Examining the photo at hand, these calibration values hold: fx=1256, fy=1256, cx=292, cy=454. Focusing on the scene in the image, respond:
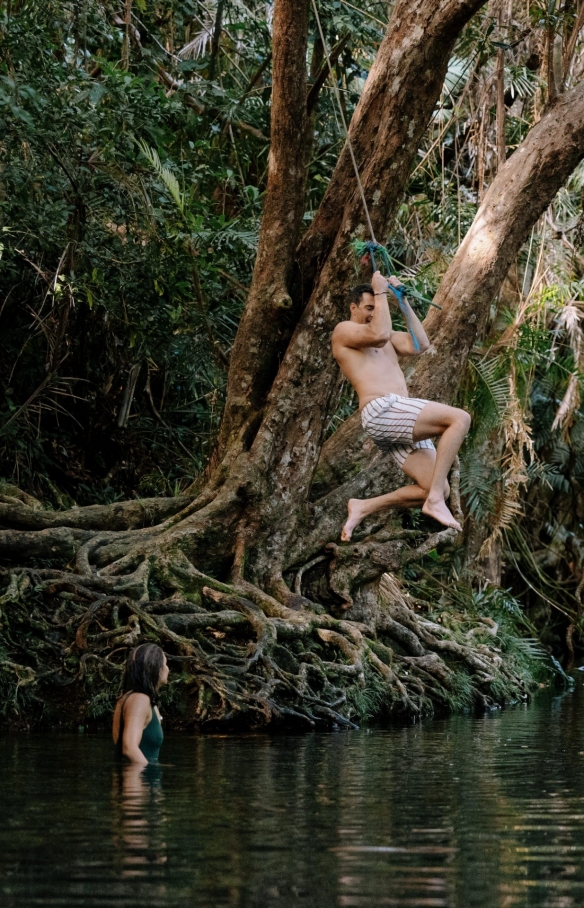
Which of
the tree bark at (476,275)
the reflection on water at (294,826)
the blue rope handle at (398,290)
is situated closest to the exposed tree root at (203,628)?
the tree bark at (476,275)

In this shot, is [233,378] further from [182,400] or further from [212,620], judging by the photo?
[182,400]

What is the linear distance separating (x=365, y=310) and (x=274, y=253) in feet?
6.84

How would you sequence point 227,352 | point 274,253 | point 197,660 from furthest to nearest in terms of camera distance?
point 227,352 < point 274,253 < point 197,660

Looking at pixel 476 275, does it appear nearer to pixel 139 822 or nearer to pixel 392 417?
pixel 392 417

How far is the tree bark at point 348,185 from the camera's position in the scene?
967cm

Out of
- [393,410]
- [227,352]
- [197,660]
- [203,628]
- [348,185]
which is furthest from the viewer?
[227,352]

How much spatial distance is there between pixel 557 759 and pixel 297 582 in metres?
3.74

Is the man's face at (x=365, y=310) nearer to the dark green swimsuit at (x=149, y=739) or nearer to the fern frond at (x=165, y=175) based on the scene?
the fern frond at (x=165, y=175)

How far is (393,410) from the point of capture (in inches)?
331

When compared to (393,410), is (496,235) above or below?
above

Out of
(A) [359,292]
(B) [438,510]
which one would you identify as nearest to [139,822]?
(B) [438,510]

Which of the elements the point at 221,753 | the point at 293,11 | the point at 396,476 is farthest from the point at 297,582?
the point at 293,11

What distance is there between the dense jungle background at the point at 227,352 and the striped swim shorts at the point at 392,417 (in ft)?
6.08

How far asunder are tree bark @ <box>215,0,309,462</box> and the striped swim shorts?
6.90 feet
